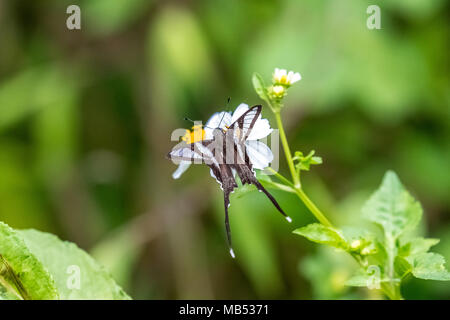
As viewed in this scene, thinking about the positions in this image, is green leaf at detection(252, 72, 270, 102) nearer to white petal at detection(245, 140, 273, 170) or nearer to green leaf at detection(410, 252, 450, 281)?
white petal at detection(245, 140, 273, 170)

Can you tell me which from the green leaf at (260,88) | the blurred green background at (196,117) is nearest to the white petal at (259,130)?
the green leaf at (260,88)

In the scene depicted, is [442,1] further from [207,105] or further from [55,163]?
[55,163]

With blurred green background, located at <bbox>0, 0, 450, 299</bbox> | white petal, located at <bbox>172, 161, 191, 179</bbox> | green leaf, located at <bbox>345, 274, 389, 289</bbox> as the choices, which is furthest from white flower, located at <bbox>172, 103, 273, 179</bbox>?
blurred green background, located at <bbox>0, 0, 450, 299</bbox>

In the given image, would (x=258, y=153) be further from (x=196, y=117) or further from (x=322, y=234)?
(x=196, y=117)

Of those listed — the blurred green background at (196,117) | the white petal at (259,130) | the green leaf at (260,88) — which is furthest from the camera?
the blurred green background at (196,117)

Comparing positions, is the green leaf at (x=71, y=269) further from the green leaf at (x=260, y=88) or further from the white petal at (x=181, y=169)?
the green leaf at (x=260, y=88)

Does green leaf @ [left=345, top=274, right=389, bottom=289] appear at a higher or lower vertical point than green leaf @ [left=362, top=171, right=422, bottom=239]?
lower
